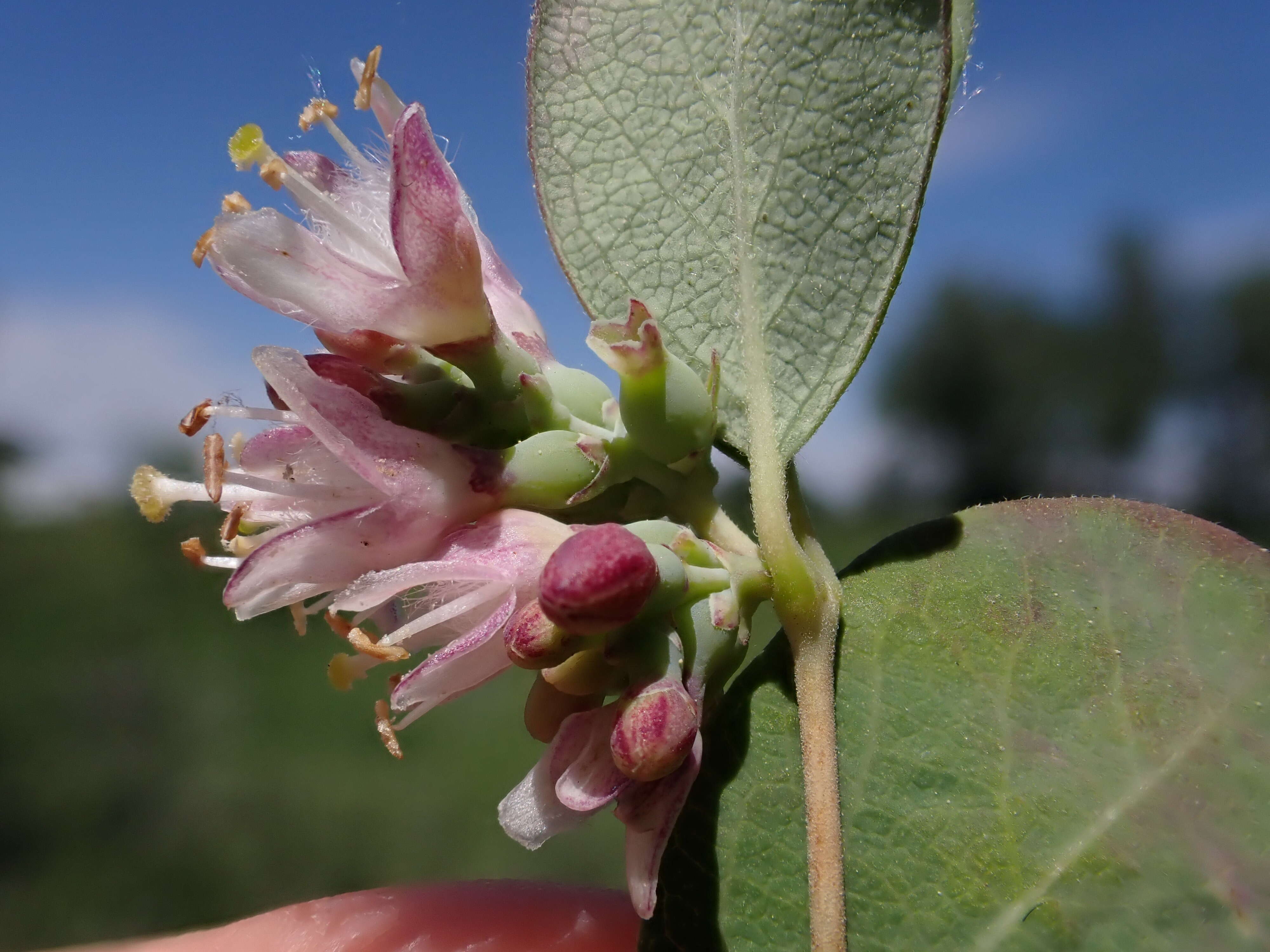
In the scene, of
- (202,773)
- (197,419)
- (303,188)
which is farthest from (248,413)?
(202,773)

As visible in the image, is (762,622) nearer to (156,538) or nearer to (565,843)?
(565,843)

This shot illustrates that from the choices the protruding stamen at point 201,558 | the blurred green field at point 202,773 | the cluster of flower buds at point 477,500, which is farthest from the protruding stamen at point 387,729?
the blurred green field at point 202,773

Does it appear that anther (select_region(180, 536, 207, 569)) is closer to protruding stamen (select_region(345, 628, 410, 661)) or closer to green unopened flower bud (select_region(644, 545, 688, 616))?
protruding stamen (select_region(345, 628, 410, 661))

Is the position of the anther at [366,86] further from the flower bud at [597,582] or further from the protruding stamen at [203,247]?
the flower bud at [597,582]

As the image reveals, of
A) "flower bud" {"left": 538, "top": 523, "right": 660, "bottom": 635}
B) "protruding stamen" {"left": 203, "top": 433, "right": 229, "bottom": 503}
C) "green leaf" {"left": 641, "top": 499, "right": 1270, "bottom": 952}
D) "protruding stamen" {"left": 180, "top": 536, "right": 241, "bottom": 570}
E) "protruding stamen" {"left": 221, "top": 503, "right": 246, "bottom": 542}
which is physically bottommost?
"green leaf" {"left": 641, "top": 499, "right": 1270, "bottom": 952}

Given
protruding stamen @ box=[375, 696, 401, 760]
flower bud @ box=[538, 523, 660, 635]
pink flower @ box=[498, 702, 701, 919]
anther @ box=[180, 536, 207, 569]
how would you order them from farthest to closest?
anther @ box=[180, 536, 207, 569], protruding stamen @ box=[375, 696, 401, 760], pink flower @ box=[498, 702, 701, 919], flower bud @ box=[538, 523, 660, 635]

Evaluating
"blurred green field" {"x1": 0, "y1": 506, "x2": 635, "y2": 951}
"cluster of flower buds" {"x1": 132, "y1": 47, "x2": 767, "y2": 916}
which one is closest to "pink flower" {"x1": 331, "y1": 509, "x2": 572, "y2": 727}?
"cluster of flower buds" {"x1": 132, "y1": 47, "x2": 767, "y2": 916}

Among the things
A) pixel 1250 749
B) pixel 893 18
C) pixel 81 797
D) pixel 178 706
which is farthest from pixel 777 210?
pixel 178 706
